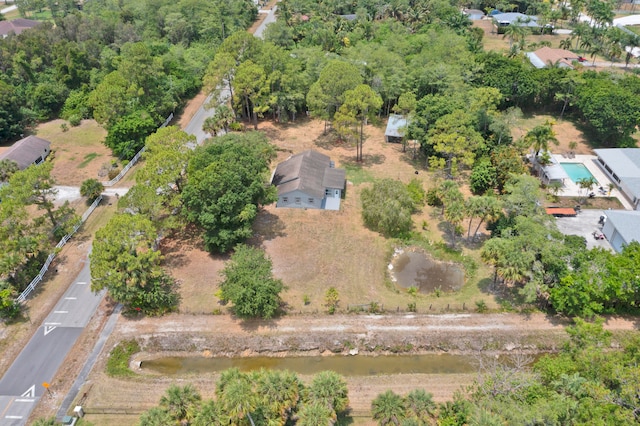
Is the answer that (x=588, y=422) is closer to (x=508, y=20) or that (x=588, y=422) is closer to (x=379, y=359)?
(x=379, y=359)

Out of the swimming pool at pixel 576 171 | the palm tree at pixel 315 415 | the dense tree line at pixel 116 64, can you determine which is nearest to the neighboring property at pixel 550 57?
the swimming pool at pixel 576 171

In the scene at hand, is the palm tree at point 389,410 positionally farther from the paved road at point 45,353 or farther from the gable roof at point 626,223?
the gable roof at point 626,223

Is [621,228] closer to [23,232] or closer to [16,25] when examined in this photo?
[23,232]

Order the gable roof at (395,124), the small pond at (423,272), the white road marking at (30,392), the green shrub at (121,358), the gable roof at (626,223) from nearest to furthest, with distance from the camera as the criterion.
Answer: the white road marking at (30,392), the green shrub at (121,358), the small pond at (423,272), the gable roof at (626,223), the gable roof at (395,124)

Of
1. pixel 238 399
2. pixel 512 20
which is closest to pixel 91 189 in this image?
pixel 238 399

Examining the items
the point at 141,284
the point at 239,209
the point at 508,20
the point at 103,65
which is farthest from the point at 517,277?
the point at 508,20

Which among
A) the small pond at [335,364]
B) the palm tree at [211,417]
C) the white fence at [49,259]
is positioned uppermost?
the palm tree at [211,417]

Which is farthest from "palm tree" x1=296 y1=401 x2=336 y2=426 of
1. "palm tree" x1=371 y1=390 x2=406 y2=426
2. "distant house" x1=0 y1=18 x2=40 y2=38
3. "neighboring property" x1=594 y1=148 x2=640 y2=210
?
"distant house" x1=0 y1=18 x2=40 y2=38
